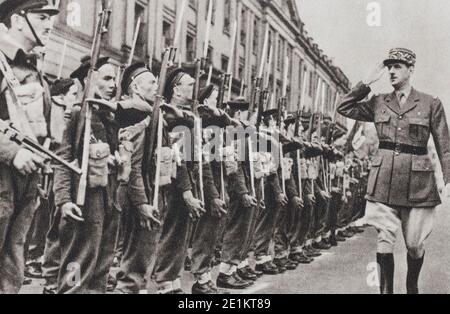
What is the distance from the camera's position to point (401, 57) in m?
5.68

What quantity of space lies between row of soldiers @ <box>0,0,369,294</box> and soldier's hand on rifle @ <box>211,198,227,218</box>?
1 centimetres

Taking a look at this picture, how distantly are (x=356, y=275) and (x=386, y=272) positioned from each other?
3.31 ft

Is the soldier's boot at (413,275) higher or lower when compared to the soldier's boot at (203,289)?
higher

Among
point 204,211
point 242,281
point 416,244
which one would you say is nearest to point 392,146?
point 416,244

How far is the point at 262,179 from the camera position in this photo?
7477 mm

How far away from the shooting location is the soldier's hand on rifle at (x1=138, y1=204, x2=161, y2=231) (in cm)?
512

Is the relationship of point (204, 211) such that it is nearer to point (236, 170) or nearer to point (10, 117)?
point (236, 170)

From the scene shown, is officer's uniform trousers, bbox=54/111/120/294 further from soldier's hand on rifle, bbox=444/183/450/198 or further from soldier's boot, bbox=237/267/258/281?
soldier's hand on rifle, bbox=444/183/450/198

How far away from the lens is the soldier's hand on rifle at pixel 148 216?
5125mm

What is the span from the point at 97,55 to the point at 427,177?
2.66m

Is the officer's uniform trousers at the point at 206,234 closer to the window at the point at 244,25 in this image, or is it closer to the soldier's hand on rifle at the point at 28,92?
the soldier's hand on rifle at the point at 28,92

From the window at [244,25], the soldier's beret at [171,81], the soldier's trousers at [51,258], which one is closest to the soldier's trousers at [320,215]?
the window at [244,25]

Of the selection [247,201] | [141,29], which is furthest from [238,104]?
[141,29]

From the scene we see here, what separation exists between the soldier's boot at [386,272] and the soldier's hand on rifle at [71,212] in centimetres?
228
